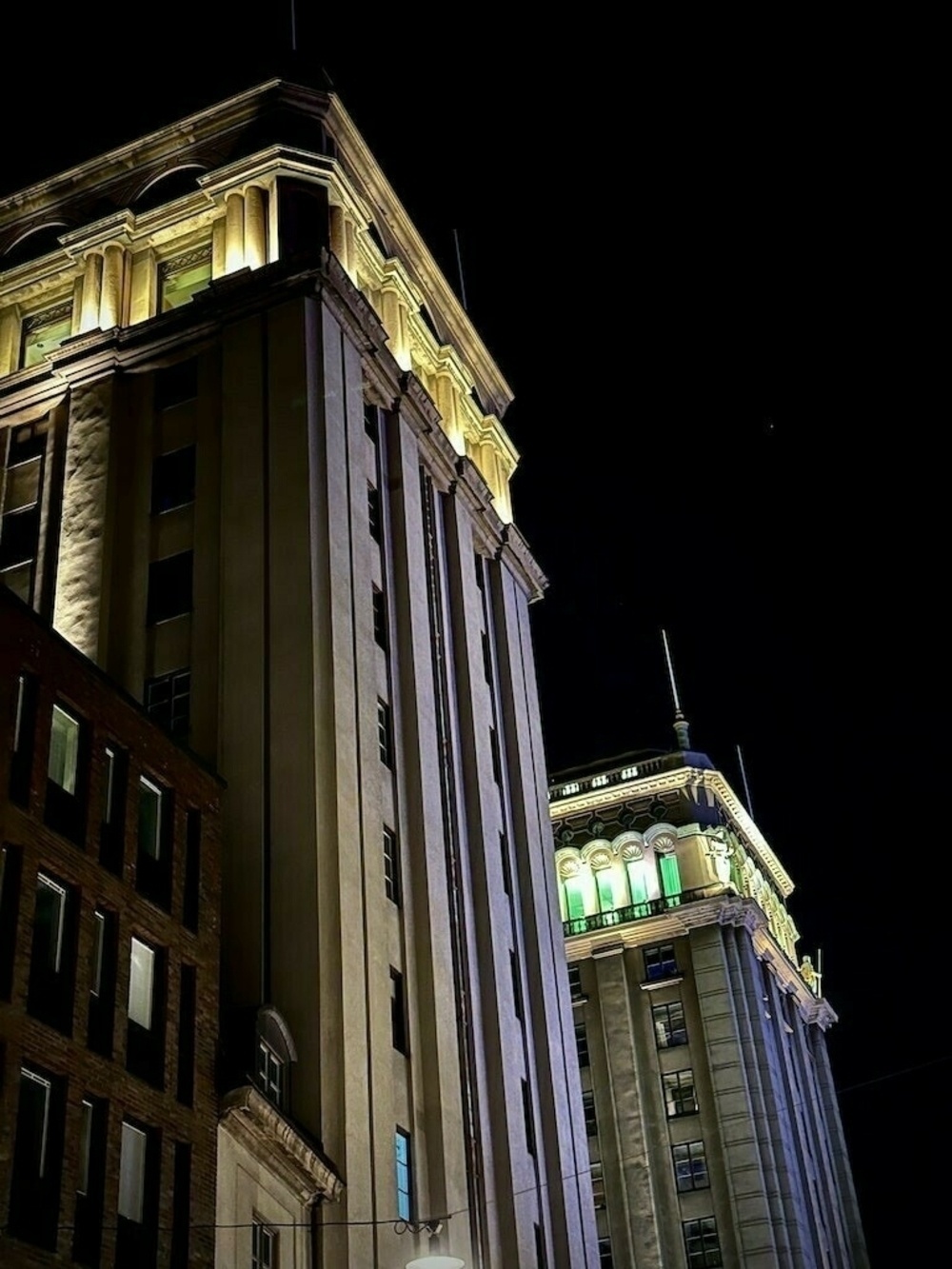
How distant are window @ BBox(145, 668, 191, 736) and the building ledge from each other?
44.8 ft

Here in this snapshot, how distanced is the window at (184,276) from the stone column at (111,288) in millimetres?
1488

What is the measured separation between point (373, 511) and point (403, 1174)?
875 inches

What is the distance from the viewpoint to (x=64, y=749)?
34906 millimetres

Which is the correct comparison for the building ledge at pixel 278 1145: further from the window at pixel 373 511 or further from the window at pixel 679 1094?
the window at pixel 679 1094

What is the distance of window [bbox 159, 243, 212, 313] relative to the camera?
58.8 meters

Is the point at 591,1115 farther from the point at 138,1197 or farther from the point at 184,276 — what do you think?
the point at 138,1197

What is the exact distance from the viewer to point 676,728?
3935 inches

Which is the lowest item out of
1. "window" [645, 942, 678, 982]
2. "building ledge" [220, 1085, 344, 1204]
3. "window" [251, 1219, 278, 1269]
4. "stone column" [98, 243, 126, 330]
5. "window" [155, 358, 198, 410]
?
"window" [251, 1219, 278, 1269]

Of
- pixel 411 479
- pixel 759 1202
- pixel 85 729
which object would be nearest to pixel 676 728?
pixel 759 1202

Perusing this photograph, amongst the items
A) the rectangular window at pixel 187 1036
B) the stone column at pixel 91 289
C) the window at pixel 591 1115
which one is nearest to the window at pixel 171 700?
the rectangular window at pixel 187 1036

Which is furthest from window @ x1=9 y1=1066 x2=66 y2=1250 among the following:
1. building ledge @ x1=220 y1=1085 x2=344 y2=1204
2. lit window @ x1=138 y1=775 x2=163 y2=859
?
lit window @ x1=138 y1=775 x2=163 y2=859

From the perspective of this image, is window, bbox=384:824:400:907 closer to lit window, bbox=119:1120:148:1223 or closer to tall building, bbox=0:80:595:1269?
tall building, bbox=0:80:595:1269

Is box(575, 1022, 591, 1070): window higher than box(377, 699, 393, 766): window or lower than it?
higher

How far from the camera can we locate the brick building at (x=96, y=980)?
30.0 m
